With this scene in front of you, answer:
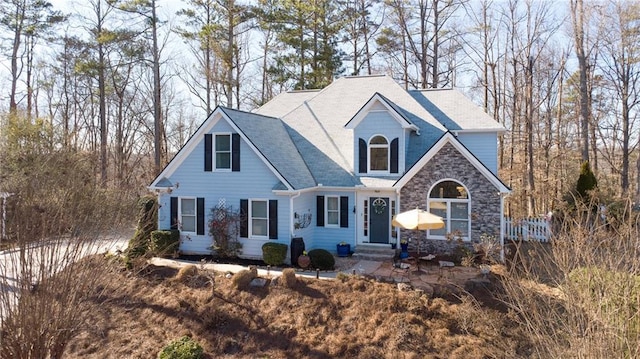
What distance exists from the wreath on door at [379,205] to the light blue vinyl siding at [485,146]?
4.11 m

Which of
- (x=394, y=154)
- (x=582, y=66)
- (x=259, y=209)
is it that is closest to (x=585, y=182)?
(x=582, y=66)

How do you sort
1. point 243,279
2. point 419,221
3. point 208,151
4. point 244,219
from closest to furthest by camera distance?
point 419,221 → point 243,279 → point 244,219 → point 208,151

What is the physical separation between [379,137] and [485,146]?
167 inches

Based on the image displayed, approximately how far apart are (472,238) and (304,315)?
691 cm

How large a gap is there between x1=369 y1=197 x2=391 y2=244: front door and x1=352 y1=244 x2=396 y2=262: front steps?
36 centimetres

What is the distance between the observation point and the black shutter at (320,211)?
16.3 m

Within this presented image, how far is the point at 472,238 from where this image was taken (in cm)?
1436

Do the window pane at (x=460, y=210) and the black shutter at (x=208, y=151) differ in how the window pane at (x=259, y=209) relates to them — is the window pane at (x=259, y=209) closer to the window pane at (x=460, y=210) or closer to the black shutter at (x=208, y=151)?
the black shutter at (x=208, y=151)

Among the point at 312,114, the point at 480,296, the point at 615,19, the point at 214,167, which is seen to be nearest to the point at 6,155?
the point at 214,167

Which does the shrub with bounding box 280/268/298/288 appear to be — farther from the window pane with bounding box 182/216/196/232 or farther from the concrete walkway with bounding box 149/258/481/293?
the window pane with bounding box 182/216/196/232

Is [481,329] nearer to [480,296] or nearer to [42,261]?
[480,296]

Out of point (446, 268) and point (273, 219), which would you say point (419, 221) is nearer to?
point (446, 268)

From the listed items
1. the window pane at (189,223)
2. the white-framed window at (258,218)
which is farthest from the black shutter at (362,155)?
the window pane at (189,223)

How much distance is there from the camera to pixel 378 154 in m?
16.1
